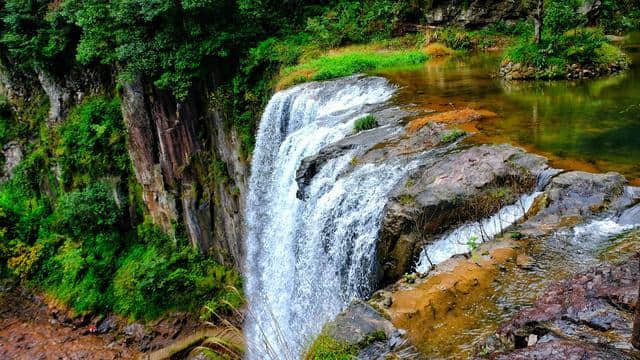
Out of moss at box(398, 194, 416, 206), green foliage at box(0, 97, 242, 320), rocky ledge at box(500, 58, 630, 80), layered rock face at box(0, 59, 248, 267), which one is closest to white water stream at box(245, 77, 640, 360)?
moss at box(398, 194, 416, 206)

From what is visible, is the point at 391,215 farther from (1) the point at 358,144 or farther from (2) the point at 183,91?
(2) the point at 183,91

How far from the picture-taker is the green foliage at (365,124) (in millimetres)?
9336

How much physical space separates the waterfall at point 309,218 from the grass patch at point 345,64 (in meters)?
1.07

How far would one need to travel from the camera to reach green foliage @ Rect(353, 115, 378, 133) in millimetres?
9336

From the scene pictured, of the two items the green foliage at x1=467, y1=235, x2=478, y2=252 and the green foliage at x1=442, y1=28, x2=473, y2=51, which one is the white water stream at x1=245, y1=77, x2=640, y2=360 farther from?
the green foliage at x1=442, y1=28, x2=473, y2=51

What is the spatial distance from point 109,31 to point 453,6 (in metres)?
13.0

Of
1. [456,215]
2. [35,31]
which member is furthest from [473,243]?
[35,31]

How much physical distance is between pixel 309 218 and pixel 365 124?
237cm

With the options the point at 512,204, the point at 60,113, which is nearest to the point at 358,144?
the point at 512,204

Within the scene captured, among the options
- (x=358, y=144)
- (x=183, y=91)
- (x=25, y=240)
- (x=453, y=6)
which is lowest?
(x=25, y=240)

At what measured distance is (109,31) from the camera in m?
15.4

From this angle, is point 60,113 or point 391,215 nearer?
point 391,215

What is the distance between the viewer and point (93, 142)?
63.0 ft

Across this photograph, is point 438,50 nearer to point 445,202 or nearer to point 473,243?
point 445,202
